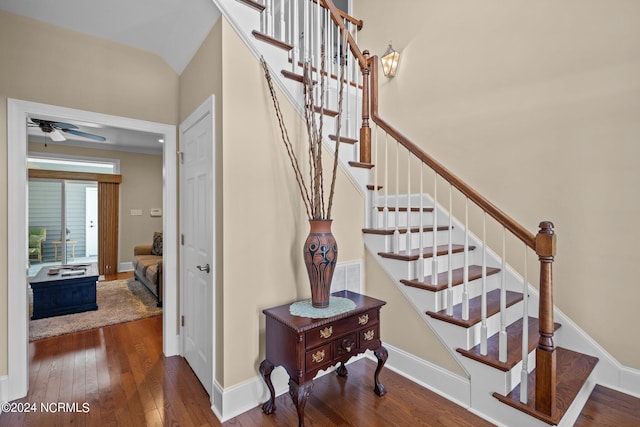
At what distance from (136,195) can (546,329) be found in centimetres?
710

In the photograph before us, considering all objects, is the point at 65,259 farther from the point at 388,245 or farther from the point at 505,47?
the point at 505,47

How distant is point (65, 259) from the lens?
6184mm

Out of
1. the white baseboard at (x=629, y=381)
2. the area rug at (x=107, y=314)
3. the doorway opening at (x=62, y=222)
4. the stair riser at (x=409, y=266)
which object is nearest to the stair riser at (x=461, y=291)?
the stair riser at (x=409, y=266)

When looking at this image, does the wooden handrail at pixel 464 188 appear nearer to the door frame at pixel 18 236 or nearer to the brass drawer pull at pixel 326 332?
the brass drawer pull at pixel 326 332

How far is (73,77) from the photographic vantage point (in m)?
2.23

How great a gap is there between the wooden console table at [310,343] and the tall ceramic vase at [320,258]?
0.19 meters

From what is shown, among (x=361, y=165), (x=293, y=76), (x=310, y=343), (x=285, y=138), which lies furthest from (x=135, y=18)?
(x=310, y=343)

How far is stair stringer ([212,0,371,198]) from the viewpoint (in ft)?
6.43

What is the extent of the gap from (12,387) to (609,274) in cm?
414

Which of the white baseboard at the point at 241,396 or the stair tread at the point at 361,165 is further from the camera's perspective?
the stair tread at the point at 361,165

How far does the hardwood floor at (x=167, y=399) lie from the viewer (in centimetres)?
186

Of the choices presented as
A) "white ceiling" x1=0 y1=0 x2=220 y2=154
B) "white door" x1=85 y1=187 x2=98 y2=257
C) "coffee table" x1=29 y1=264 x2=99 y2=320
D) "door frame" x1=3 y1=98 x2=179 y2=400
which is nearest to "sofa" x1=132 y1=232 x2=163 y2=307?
"coffee table" x1=29 y1=264 x2=99 y2=320

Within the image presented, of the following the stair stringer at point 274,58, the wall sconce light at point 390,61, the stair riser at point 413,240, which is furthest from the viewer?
the wall sconce light at point 390,61

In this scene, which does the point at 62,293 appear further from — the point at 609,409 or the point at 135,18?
the point at 609,409
